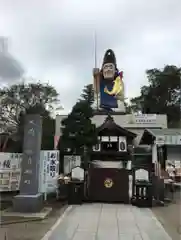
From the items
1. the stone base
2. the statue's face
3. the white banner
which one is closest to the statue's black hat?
the statue's face

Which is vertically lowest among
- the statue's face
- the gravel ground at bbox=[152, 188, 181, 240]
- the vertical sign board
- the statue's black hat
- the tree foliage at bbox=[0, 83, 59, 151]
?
the gravel ground at bbox=[152, 188, 181, 240]

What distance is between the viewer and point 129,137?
2542 cm

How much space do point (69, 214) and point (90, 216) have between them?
2.22 feet

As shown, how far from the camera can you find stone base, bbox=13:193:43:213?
326 inches

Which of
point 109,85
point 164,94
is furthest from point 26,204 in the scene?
point 164,94

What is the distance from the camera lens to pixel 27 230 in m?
6.36

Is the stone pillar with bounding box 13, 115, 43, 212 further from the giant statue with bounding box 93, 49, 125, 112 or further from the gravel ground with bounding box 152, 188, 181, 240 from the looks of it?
the giant statue with bounding box 93, 49, 125, 112

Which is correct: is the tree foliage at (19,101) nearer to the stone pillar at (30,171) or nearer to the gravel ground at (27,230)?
the stone pillar at (30,171)

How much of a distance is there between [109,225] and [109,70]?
29518 millimetres

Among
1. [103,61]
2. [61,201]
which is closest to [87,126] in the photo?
[61,201]

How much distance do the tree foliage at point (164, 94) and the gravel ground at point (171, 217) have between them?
2990 centimetres

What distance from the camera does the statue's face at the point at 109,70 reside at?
116 feet

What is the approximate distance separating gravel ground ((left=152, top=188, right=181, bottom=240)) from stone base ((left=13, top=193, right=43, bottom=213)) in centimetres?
329

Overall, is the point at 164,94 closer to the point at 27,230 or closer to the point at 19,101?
the point at 19,101
